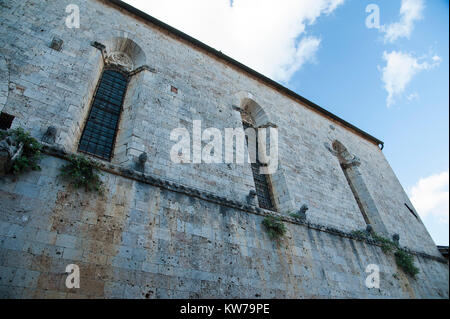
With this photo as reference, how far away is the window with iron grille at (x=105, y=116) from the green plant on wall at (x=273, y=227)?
140 inches

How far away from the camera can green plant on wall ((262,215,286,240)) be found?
5.69 m

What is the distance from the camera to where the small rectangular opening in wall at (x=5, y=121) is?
4.16m

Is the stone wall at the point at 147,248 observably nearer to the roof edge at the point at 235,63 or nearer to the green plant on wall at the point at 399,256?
the green plant on wall at the point at 399,256

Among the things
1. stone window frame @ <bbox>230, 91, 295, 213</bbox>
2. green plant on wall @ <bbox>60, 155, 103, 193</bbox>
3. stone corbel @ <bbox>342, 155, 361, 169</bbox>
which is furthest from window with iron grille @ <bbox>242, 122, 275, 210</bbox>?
stone corbel @ <bbox>342, 155, 361, 169</bbox>

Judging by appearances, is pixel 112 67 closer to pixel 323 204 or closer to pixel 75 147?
pixel 75 147

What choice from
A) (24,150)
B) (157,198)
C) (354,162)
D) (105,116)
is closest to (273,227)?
(157,198)

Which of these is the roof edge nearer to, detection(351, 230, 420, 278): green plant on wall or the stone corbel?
the stone corbel

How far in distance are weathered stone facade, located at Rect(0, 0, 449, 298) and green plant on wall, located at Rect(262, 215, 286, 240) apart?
0.15 m

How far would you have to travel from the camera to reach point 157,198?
477 cm

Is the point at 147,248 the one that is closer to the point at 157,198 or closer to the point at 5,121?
the point at 157,198

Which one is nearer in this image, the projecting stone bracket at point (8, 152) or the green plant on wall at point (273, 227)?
the projecting stone bracket at point (8, 152)

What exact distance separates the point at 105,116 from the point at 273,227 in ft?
14.6

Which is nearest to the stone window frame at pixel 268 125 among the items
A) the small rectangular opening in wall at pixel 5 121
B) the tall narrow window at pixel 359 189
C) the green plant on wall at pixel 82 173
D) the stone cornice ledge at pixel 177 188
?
the stone cornice ledge at pixel 177 188
